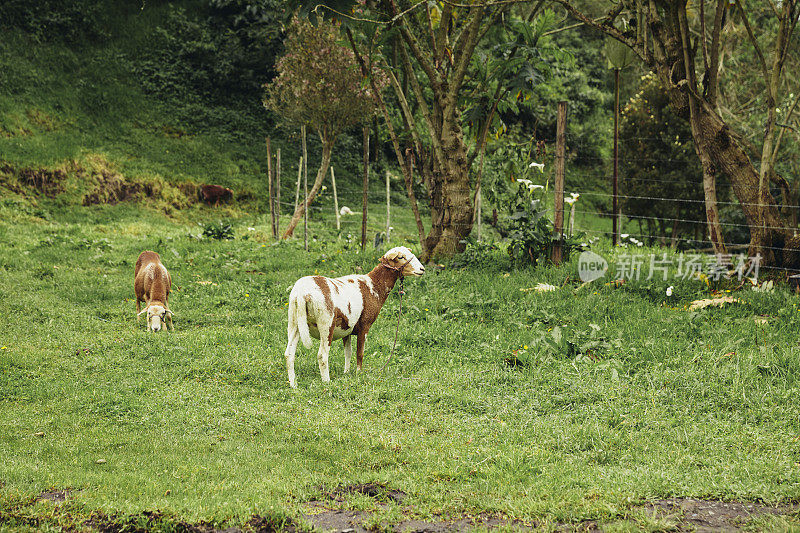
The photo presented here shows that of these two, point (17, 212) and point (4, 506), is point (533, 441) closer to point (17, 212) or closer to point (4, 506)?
point (4, 506)

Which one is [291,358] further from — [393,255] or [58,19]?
[58,19]

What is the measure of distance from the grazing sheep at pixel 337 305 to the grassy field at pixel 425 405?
37cm

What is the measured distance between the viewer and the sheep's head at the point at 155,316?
9281mm

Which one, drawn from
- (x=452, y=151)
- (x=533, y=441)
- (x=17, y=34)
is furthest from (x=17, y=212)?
(x=533, y=441)

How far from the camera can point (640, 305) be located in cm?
937

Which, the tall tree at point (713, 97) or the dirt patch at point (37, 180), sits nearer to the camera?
the tall tree at point (713, 97)

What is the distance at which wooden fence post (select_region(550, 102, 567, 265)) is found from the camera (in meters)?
11.2

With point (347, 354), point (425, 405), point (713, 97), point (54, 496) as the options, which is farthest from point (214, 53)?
point (54, 496)

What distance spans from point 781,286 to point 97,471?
30.4 ft

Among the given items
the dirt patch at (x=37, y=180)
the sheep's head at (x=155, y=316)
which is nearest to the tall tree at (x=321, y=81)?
the dirt patch at (x=37, y=180)

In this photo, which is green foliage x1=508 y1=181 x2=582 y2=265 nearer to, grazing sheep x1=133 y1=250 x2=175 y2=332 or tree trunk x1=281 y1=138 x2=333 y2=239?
grazing sheep x1=133 y1=250 x2=175 y2=332

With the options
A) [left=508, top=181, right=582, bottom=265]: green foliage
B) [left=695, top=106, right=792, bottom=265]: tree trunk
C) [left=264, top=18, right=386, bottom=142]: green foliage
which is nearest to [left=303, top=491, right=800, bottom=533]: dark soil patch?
[left=695, top=106, right=792, bottom=265]: tree trunk

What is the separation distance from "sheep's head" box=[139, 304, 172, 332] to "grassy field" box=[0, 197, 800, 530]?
29 cm

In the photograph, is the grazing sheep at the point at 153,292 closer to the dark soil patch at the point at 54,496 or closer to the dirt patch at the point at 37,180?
the dark soil patch at the point at 54,496
